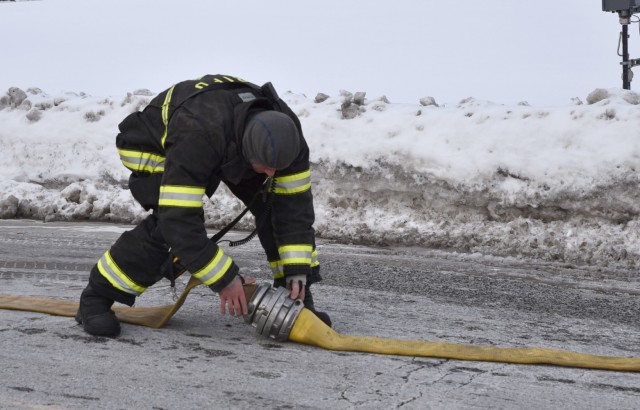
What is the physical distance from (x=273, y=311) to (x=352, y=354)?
0.44 metres

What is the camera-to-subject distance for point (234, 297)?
4.23 metres

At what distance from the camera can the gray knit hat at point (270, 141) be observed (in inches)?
155

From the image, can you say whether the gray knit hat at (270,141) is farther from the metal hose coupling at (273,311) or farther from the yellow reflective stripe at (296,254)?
the metal hose coupling at (273,311)

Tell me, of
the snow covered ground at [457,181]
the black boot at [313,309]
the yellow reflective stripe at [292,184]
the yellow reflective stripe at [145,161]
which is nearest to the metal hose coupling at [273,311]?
the black boot at [313,309]

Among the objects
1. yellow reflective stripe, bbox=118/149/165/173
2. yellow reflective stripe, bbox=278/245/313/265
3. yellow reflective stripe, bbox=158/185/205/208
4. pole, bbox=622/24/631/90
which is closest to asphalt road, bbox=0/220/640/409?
yellow reflective stripe, bbox=278/245/313/265

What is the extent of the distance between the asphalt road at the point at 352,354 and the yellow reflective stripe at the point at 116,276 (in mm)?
256

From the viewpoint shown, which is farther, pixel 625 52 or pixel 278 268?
pixel 625 52

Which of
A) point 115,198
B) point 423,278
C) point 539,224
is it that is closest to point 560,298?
point 423,278

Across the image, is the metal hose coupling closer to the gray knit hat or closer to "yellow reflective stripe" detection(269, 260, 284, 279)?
"yellow reflective stripe" detection(269, 260, 284, 279)

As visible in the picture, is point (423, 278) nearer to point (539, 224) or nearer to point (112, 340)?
point (539, 224)

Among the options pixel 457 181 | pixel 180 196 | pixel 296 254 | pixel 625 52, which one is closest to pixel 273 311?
pixel 296 254

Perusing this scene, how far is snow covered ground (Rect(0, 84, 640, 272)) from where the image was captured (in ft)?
27.7

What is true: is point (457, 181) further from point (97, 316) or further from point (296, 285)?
point (97, 316)

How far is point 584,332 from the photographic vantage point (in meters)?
5.12
